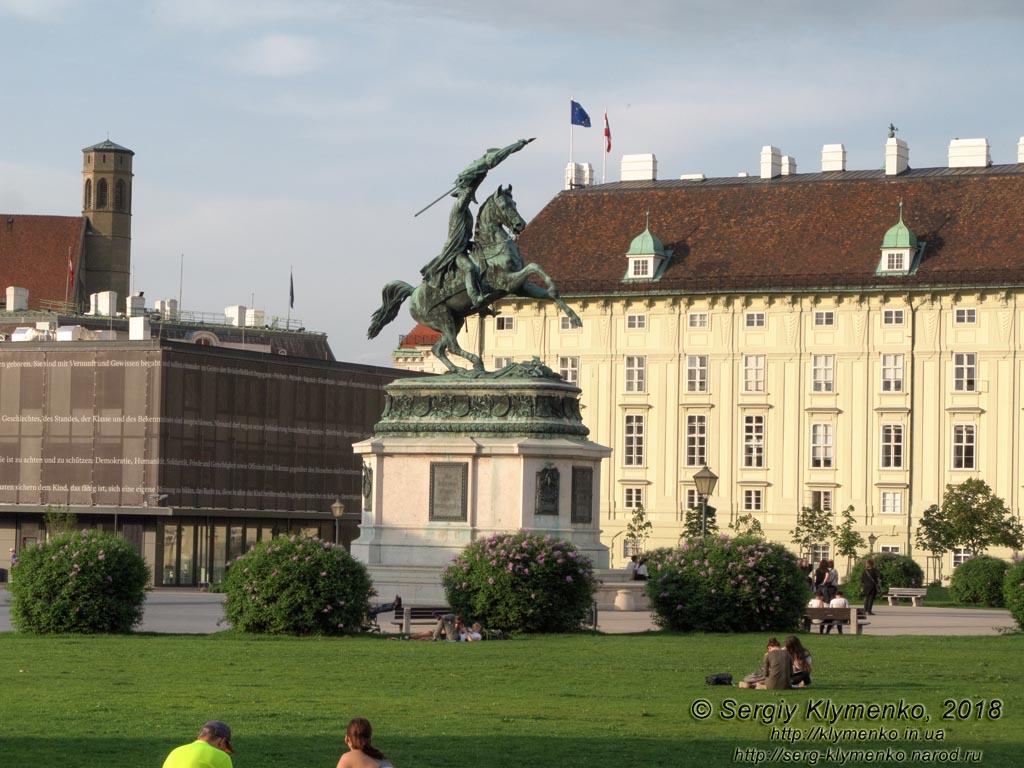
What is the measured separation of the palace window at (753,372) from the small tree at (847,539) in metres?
7.23

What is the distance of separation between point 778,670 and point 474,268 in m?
20.6

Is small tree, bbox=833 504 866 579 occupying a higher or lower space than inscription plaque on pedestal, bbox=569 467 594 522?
lower

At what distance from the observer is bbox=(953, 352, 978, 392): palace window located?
97188mm

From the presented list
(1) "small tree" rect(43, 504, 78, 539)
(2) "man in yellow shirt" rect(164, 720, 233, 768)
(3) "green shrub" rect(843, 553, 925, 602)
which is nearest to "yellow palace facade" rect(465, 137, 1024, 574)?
(1) "small tree" rect(43, 504, 78, 539)

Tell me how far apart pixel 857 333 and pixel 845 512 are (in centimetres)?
831

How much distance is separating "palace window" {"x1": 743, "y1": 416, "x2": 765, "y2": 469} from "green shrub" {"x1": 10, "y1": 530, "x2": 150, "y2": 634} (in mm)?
68326

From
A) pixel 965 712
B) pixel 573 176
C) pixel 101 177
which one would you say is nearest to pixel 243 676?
pixel 965 712

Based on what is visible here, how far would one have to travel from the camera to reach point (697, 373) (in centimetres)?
10256

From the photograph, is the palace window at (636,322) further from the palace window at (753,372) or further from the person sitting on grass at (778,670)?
the person sitting on grass at (778,670)

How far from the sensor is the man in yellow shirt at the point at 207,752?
14.2m

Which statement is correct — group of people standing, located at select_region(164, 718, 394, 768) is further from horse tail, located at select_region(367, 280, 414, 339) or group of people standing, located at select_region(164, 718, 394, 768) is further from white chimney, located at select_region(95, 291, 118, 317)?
white chimney, located at select_region(95, 291, 118, 317)

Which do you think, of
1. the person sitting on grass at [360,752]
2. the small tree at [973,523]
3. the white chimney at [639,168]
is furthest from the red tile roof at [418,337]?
the person sitting on grass at [360,752]

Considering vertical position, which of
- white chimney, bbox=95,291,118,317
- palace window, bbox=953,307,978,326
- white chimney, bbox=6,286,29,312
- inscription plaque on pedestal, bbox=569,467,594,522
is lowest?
inscription plaque on pedestal, bbox=569,467,594,522

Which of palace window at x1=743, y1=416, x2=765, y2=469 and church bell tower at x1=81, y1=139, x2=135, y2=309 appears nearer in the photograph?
palace window at x1=743, y1=416, x2=765, y2=469
